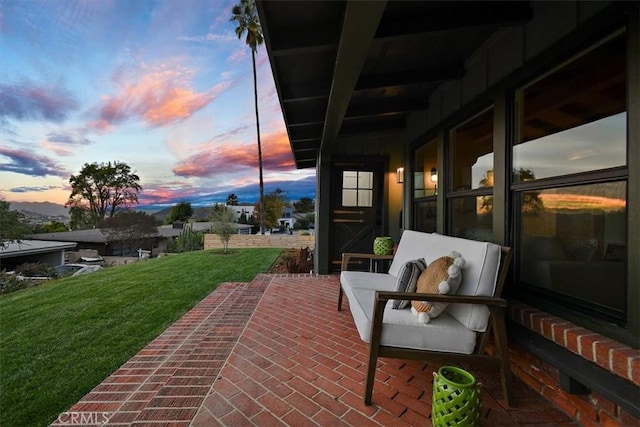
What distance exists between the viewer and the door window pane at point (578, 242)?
153cm

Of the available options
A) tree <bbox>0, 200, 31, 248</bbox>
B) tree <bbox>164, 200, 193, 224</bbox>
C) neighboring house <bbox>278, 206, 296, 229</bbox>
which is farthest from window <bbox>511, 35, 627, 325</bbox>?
tree <bbox>164, 200, 193, 224</bbox>

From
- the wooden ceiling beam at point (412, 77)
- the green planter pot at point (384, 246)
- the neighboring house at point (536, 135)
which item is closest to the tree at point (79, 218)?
the neighboring house at point (536, 135)

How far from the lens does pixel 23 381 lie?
2.09 metres

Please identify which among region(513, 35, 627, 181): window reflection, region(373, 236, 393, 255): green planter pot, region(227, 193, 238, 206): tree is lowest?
region(373, 236, 393, 255): green planter pot

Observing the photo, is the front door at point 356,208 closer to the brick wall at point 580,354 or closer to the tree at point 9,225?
the brick wall at point 580,354

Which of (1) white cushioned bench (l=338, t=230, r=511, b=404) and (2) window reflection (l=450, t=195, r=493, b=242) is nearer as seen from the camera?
(1) white cushioned bench (l=338, t=230, r=511, b=404)

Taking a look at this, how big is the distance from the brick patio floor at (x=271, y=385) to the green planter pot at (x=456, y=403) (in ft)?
0.82

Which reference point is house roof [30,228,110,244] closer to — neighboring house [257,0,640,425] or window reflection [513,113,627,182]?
neighboring house [257,0,640,425]

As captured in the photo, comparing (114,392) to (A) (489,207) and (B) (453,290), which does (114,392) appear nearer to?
(B) (453,290)

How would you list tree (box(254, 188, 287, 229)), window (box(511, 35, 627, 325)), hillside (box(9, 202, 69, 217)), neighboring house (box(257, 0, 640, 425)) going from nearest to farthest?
neighboring house (box(257, 0, 640, 425)) → window (box(511, 35, 627, 325)) → hillside (box(9, 202, 69, 217)) → tree (box(254, 188, 287, 229))

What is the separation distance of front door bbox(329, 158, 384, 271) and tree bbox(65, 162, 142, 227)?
25.4 meters

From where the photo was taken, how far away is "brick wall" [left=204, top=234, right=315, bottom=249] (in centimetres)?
1178

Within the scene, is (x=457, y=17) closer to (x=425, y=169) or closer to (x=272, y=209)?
(x=425, y=169)

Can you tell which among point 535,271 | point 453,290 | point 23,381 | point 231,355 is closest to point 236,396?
point 231,355
